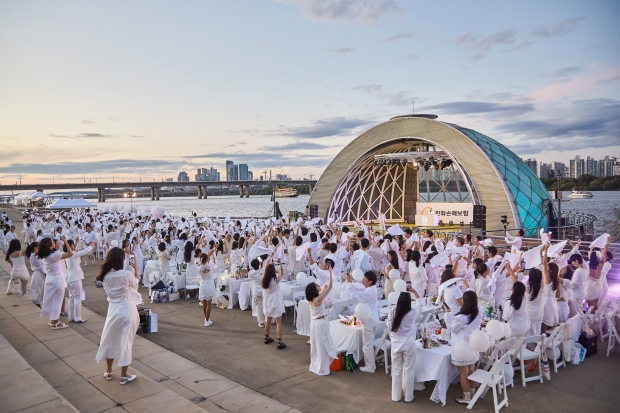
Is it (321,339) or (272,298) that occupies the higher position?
(272,298)

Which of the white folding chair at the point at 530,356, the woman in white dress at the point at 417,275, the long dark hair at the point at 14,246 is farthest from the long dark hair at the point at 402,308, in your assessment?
the long dark hair at the point at 14,246

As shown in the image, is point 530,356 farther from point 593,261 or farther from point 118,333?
point 118,333

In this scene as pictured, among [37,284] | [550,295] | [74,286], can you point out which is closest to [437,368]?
[550,295]

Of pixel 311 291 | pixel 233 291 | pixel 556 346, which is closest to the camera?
pixel 311 291

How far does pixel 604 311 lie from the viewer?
8109 mm

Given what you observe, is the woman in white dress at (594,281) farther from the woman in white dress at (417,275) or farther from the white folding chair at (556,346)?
the woman in white dress at (417,275)

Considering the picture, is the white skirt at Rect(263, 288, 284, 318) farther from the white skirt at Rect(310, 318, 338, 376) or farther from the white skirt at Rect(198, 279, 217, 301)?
the white skirt at Rect(198, 279, 217, 301)

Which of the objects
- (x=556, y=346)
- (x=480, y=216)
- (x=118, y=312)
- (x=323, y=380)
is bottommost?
(x=323, y=380)

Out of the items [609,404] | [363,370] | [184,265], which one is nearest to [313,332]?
[363,370]

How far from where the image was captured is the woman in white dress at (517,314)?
622 cm

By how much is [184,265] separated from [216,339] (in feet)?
16.4

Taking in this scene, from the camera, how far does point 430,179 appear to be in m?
33.4

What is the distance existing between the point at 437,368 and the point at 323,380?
5.89ft

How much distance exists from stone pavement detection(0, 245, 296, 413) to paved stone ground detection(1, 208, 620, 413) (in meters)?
Answer: 0.35
